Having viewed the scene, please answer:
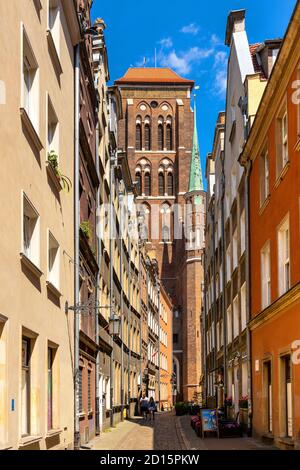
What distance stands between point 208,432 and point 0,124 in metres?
17.4

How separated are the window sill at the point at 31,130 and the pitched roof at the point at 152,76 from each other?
92002 millimetres

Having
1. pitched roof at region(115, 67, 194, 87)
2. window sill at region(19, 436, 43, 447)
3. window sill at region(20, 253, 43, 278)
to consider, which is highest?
pitched roof at region(115, 67, 194, 87)

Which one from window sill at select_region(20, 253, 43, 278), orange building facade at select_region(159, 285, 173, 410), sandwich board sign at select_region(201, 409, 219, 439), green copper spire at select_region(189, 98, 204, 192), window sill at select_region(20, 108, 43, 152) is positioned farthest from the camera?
green copper spire at select_region(189, 98, 204, 192)

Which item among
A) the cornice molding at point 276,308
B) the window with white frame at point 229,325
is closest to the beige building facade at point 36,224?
the cornice molding at point 276,308

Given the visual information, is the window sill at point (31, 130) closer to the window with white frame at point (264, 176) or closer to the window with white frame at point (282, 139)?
the window with white frame at point (282, 139)

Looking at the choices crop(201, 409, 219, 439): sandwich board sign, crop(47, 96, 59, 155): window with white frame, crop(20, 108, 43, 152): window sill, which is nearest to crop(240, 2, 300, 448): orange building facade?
crop(201, 409, 219, 439): sandwich board sign

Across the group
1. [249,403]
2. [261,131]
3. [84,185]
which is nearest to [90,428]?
[249,403]

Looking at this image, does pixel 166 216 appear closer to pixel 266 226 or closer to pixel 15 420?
pixel 266 226

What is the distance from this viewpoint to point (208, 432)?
26.2m

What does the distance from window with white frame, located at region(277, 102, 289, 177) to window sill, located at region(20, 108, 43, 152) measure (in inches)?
279

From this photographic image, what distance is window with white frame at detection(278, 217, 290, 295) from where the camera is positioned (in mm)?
19422

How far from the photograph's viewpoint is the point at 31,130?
14.0 m

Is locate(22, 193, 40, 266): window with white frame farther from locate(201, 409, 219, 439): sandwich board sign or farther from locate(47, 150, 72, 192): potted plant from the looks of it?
locate(201, 409, 219, 439): sandwich board sign

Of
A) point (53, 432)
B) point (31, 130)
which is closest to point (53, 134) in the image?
point (31, 130)
